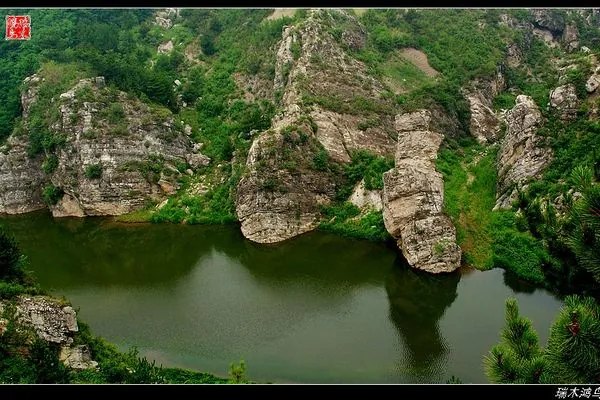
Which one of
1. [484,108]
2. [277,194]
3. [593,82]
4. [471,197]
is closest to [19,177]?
[277,194]

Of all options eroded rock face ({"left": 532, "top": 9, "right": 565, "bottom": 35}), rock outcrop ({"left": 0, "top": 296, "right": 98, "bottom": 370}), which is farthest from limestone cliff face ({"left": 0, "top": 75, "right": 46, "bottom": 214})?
eroded rock face ({"left": 532, "top": 9, "right": 565, "bottom": 35})

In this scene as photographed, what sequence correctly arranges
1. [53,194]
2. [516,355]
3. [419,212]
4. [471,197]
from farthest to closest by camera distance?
[53,194] < [471,197] < [419,212] < [516,355]

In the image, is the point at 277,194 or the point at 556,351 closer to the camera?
the point at 556,351

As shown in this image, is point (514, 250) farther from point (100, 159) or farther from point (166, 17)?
point (166, 17)

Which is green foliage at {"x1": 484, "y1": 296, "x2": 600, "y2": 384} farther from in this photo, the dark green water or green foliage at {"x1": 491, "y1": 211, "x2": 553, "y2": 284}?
green foliage at {"x1": 491, "y1": 211, "x2": 553, "y2": 284}

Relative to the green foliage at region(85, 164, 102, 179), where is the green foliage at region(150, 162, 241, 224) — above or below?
below
